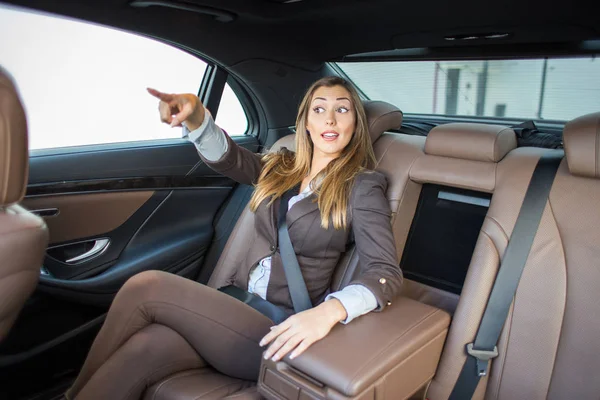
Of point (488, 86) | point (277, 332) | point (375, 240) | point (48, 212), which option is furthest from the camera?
point (488, 86)

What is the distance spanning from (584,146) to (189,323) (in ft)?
4.39

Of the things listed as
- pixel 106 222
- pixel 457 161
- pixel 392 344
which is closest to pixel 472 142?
pixel 457 161

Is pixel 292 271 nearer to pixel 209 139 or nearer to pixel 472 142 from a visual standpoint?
pixel 209 139

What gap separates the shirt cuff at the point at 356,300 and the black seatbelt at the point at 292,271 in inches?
10.6

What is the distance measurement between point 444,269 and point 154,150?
147 cm

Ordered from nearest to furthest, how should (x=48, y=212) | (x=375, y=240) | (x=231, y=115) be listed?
(x=375, y=240), (x=48, y=212), (x=231, y=115)

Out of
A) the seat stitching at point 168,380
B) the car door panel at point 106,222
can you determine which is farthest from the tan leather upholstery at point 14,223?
the car door panel at point 106,222

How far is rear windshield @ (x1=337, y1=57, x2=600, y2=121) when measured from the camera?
2.40 metres

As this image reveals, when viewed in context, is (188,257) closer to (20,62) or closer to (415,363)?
(20,62)

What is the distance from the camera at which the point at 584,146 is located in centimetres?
158

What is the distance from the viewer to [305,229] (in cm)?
188

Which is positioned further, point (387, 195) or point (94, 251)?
point (94, 251)

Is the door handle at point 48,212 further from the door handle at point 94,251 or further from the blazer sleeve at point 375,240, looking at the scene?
the blazer sleeve at point 375,240

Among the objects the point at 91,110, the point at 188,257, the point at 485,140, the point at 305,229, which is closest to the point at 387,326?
the point at 305,229
